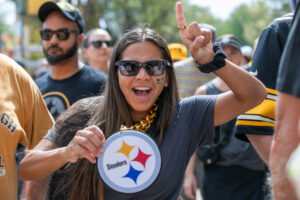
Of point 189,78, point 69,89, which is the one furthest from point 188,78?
point 69,89

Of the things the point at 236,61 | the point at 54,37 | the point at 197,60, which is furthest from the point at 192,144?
the point at 236,61

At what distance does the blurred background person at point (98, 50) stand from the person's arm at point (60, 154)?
3.08 m

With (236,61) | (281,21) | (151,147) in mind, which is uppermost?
(281,21)

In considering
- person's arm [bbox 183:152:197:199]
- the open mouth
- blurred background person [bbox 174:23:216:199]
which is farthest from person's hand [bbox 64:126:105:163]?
blurred background person [bbox 174:23:216:199]

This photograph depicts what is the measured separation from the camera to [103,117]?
2514 mm

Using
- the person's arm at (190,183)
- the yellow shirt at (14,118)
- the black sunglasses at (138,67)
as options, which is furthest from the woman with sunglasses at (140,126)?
the person's arm at (190,183)

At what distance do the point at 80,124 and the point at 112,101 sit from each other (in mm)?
241

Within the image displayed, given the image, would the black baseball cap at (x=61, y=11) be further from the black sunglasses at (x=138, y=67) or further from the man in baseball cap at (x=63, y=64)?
the black sunglasses at (x=138, y=67)

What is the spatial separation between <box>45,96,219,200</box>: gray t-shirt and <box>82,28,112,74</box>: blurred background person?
306 cm

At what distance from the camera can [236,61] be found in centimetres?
475

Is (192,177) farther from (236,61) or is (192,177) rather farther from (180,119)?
(180,119)

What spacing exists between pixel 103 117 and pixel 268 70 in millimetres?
1004

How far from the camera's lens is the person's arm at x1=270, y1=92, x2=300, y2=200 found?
144 centimetres

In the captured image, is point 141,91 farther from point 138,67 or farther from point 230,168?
point 230,168
